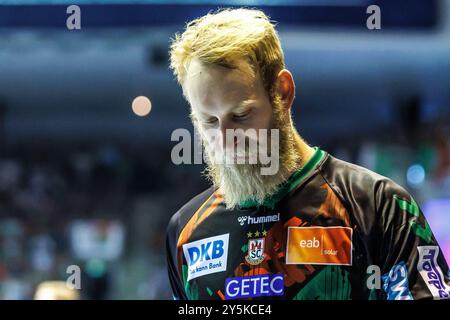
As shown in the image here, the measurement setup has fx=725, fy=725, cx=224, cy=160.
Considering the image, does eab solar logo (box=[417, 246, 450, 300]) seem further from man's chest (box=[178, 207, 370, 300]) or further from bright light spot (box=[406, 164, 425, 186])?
bright light spot (box=[406, 164, 425, 186])

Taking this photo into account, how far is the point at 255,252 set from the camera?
1.99 meters

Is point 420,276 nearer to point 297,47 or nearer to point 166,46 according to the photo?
point 297,47

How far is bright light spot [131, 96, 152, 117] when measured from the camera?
765cm

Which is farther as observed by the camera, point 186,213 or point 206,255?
point 186,213

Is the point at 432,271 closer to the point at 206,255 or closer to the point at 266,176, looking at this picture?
the point at 266,176

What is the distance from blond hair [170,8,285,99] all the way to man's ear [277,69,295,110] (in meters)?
0.02

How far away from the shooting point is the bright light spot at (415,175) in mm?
6547

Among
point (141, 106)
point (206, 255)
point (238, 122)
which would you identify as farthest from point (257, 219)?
point (141, 106)

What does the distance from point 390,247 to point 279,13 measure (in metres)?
2.87

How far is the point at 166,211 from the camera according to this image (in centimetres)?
693

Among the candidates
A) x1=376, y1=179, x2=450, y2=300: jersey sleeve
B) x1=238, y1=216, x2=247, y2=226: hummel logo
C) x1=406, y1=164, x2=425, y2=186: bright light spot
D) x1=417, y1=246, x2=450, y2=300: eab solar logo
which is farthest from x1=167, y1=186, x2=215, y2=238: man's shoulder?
x1=406, y1=164, x2=425, y2=186: bright light spot

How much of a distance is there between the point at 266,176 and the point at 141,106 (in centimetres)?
621

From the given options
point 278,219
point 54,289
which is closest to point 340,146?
point 54,289

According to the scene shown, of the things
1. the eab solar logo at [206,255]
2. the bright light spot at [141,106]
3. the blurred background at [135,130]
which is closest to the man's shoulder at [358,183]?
the eab solar logo at [206,255]
